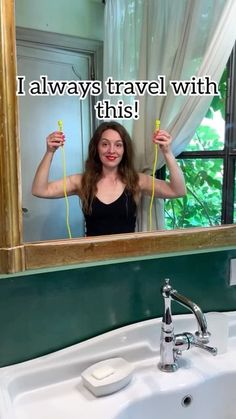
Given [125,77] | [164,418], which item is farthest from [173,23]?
[164,418]

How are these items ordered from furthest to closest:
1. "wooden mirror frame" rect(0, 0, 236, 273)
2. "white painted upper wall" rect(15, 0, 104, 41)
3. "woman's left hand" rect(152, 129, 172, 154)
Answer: "woman's left hand" rect(152, 129, 172, 154)
"white painted upper wall" rect(15, 0, 104, 41)
"wooden mirror frame" rect(0, 0, 236, 273)

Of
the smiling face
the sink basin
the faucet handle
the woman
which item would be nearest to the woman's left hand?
the woman

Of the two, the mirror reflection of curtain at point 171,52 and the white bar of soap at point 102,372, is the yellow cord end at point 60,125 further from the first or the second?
the white bar of soap at point 102,372

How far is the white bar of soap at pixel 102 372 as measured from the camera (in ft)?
2.67

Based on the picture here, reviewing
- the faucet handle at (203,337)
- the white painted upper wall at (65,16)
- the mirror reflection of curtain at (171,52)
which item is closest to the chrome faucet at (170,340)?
the faucet handle at (203,337)

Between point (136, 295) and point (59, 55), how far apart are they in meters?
0.66

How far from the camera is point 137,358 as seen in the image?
3.05 ft

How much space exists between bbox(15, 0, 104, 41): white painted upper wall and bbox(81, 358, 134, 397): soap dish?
818 millimetres

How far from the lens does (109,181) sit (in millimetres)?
1042

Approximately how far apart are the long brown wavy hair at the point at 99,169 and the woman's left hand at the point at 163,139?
3.5 inches

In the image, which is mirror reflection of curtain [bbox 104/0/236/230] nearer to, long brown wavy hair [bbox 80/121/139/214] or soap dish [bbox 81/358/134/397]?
long brown wavy hair [bbox 80/121/139/214]

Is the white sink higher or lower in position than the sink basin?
higher

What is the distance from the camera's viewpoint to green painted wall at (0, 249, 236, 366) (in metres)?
0.82

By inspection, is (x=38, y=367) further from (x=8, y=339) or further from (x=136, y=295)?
(x=136, y=295)
